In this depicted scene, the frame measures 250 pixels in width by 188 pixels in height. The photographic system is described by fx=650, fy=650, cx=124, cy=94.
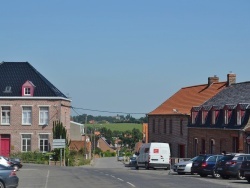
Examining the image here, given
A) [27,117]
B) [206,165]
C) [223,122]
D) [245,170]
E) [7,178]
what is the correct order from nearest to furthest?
[7,178]
[245,170]
[206,165]
[223,122]
[27,117]

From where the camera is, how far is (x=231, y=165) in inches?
1486

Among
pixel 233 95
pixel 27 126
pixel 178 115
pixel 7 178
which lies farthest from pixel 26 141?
pixel 7 178

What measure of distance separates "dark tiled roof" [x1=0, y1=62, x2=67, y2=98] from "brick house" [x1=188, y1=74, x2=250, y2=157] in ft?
59.6

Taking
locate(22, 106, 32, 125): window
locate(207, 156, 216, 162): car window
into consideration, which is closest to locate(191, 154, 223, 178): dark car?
locate(207, 156, 216, 162): car window

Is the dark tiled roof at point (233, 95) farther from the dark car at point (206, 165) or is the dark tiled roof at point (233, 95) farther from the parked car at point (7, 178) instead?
the parked car at point (7, 178)

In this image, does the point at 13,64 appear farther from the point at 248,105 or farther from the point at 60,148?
the point at 248,105

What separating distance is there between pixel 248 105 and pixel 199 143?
11082 millimetres

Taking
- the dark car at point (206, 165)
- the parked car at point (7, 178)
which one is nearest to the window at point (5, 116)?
the dark car at point (206, 165)

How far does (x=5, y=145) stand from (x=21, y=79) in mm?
8090

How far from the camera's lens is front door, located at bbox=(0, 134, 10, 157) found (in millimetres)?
75500

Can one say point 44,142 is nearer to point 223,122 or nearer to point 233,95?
point 233,95

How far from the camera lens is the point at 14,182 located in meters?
26.6

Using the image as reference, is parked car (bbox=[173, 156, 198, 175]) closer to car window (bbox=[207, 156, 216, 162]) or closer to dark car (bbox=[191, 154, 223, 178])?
dark car (bbox=[191, 154, 223, 178])

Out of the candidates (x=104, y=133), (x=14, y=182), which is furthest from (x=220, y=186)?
(x=104, y=133)
